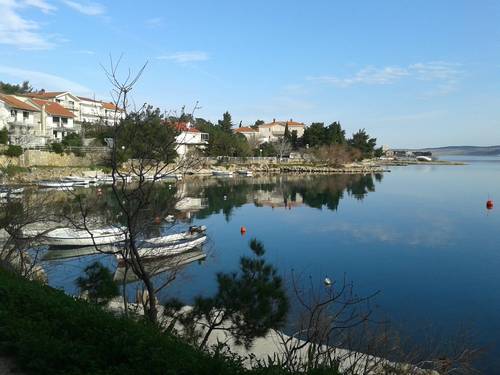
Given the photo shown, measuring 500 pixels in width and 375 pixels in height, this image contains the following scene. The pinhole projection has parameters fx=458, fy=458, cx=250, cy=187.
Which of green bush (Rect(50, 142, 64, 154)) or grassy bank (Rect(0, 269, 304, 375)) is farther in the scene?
green bush (Rect(50, 142, 64, 154))

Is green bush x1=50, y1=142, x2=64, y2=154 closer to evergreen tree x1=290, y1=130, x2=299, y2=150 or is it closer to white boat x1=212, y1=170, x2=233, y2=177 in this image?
white boat x1=212, y1=170, x2=233, y2=177

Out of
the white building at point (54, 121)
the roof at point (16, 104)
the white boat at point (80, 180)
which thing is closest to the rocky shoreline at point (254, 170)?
the white boat at point (80, 180)

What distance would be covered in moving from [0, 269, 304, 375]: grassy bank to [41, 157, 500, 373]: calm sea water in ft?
23.0

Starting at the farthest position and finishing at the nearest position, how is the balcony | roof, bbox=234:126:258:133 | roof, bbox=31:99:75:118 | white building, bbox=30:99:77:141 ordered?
roof, bbox=234:126:258:133 < roof, bbox=31:99:75:118 < white building, bbox=30:99:77:141 < the balcony

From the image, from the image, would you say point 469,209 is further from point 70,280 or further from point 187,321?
point 187,321

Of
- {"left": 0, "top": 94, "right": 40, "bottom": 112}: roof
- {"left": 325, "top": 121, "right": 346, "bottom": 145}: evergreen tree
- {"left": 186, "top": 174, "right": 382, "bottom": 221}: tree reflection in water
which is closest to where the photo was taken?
{"left": 186, "top": 174, "right": 382, "bottom": 221}: tree reflection in water

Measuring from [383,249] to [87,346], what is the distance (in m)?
16.8

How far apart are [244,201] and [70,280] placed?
21.9 metres

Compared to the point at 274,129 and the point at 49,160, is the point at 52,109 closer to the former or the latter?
the point at 49,160

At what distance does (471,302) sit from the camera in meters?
12.7

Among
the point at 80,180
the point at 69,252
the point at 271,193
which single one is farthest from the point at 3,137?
the point at 69,252

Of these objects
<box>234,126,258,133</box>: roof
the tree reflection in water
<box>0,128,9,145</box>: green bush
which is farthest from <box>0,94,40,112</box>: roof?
<box>234,126,258,133</box>: roof

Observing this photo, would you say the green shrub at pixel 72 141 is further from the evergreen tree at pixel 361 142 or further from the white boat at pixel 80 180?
the evergreen tree at pixel 361 142

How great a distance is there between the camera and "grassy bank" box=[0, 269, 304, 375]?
3691mm
